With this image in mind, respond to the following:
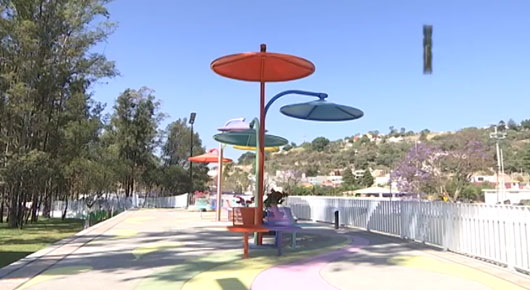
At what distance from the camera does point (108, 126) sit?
120 feet

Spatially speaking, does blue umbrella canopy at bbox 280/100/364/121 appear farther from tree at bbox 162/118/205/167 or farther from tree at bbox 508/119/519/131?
tree at bbox 508/119/519/131

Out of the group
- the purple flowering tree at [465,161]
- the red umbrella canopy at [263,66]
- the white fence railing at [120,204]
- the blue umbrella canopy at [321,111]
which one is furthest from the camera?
the purple flowering tree at [465,161]

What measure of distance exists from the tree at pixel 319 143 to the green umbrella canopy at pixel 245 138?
4891 inches

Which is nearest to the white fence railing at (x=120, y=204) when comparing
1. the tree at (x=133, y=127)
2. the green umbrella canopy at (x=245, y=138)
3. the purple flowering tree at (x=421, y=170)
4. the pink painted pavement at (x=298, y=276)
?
the tree at (x=133, y=127)

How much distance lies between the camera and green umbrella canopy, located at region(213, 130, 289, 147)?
10.6 m

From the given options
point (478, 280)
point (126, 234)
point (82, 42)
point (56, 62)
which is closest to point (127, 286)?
point (478, 280)

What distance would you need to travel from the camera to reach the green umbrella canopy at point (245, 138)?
416 inches

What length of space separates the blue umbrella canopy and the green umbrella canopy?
5.77 feet

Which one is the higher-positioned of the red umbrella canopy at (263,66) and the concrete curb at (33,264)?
the red umbrella canopy at (263,66)

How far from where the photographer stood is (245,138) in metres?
11.0

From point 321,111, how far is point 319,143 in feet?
443

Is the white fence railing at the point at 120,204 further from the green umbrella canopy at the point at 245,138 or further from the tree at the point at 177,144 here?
the green umbrella canopy at the point at 245,138

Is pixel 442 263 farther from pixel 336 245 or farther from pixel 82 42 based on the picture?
pixel 82 42

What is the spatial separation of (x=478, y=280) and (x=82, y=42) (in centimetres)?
1785
